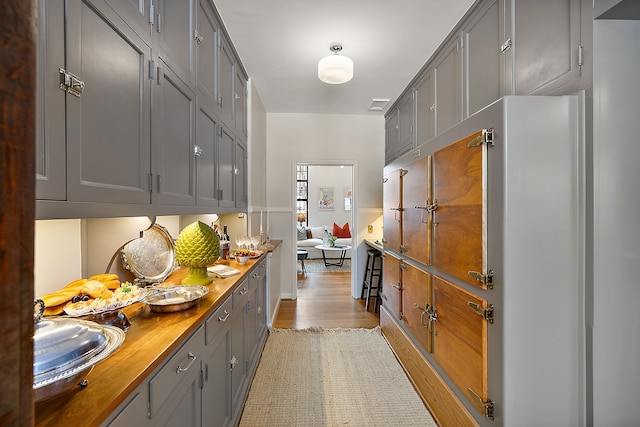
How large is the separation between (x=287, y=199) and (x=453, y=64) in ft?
8.93

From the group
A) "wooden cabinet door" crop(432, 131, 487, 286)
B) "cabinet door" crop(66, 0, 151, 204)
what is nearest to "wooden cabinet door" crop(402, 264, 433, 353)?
"wooden cabinet door" crop(432, 131, 487, 286)

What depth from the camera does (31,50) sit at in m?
0.25

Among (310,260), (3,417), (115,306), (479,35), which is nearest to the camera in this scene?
(3,417)

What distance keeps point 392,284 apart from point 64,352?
2.52m

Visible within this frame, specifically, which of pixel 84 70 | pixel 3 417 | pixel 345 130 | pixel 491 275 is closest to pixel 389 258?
pixel 491 275

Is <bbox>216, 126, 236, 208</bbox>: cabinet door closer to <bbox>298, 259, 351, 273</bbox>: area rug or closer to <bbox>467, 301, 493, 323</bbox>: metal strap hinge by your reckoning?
<bbox>467, 301, 493, 323</bbox>: metal strap hinge

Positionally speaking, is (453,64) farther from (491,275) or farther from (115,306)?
(115,306)

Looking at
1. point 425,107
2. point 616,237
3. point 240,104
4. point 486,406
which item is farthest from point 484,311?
point 240,104

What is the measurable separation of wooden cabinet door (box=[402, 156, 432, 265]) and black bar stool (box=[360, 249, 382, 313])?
63.2 inches

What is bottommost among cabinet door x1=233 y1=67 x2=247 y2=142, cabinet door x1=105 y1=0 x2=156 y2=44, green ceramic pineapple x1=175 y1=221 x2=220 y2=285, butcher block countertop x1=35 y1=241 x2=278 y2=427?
butcher block countertop x1=35 y1=241 x2=278 y2=427

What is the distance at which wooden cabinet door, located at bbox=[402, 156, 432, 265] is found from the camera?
2.03 meters

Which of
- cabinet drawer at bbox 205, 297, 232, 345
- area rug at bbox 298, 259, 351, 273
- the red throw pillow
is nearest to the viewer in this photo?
cabinet drawer at bbox 205, 297, 232, 345

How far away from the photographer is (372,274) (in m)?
4.07

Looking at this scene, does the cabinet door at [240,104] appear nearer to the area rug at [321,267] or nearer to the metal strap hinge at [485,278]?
the metal strap hinge at [485,278]
